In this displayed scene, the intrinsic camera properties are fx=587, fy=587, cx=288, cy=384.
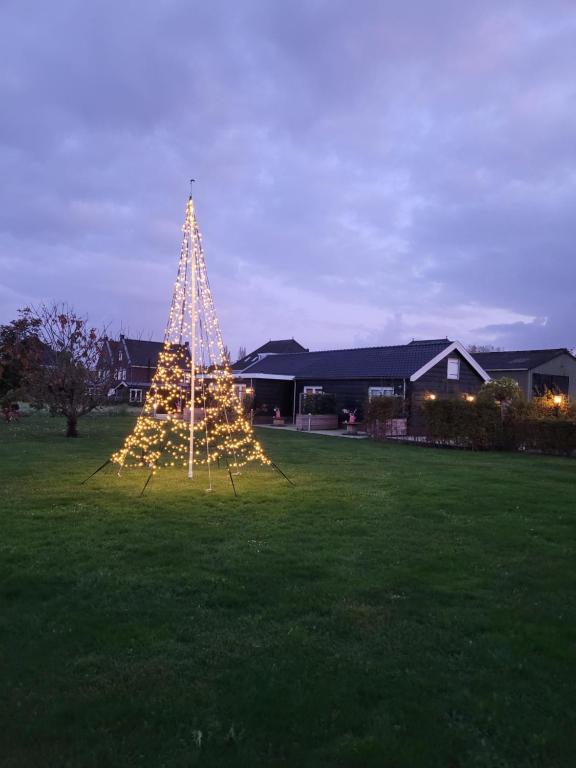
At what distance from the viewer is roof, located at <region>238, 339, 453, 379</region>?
26.5m

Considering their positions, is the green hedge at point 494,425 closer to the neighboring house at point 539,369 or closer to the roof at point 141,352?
the neighboring house at point 539,369

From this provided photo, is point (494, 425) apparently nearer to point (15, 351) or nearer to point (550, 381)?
point (15, 351)

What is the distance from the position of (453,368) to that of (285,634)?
2431cm

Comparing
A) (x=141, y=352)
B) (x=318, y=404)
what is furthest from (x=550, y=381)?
(x=141, y=352)

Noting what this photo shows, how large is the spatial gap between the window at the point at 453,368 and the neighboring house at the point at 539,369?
1360cm

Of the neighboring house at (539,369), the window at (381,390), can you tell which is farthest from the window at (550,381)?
the window at (381,390)

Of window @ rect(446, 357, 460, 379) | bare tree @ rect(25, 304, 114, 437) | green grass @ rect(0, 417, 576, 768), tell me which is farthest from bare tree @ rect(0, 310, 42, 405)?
window @ rect(446, 357, 460, 379)

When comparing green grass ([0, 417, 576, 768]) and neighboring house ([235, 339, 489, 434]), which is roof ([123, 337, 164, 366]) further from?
green grass ([0, 417, 576, 768])

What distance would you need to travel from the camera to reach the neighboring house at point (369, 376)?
85.4 ft

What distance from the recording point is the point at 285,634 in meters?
4.44

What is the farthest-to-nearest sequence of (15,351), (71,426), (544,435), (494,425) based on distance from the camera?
(71,426)
(494,425)
(544,435)
(15,351)

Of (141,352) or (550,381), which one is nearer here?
(550,381)

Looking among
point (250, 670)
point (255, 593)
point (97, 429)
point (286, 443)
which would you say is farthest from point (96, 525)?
point (97, 429)

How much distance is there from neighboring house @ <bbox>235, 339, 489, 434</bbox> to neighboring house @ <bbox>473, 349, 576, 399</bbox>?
12.4m
